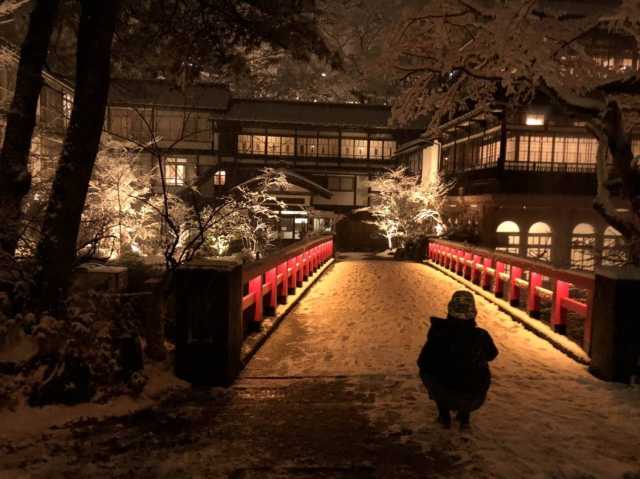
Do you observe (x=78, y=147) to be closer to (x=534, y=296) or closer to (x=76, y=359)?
(x=76, y=359)

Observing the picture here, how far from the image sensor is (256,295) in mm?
7949

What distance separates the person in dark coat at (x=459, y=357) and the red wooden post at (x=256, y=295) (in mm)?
3850

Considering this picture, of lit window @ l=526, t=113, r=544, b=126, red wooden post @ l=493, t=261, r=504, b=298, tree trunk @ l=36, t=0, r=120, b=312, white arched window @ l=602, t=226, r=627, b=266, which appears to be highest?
lit window @ l=526, t=113, r=544, b=126

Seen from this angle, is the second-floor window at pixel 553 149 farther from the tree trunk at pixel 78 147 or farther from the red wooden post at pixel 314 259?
the tree trunk at pixel 78 147

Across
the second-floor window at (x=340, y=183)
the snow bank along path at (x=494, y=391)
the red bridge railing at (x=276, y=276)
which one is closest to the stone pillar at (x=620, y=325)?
the snow bank along path at (x=494, y=391)

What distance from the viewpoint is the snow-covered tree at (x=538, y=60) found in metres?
7.89

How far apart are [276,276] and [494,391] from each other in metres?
5.10

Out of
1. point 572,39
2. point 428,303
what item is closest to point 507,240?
point 428,303

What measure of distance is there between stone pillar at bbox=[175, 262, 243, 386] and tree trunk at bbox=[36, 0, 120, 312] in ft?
4.65

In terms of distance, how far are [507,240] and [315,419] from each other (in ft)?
68.4

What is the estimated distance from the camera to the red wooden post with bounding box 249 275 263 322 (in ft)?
25.7

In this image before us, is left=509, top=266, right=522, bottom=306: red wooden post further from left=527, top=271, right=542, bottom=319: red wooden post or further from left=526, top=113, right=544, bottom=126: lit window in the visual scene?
left=526, top=113, right=544, bottom=126: lit window

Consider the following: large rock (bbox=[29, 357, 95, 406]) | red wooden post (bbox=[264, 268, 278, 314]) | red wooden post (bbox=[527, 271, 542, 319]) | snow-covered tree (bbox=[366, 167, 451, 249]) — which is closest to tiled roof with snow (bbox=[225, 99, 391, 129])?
snow-covered tree (bbox=[366, 167, 451, 249])

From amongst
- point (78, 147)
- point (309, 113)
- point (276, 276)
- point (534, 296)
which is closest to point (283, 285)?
point (276, 276)
